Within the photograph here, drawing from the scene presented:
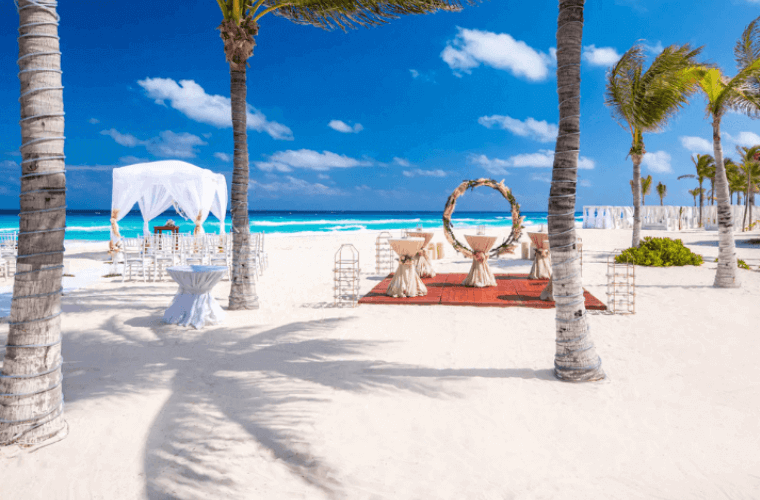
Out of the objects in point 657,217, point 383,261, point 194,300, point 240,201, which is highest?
point 657,217

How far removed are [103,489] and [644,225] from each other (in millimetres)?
33898

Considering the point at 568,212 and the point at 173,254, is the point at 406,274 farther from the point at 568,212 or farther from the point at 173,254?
the point at 173,254

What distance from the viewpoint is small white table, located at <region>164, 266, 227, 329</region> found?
5840 mm

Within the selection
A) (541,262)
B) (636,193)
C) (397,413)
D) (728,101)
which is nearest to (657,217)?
(636,193)

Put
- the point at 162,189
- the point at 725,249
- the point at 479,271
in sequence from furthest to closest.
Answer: the point at 162,189 → the point at 479,271 → the point at 725,249

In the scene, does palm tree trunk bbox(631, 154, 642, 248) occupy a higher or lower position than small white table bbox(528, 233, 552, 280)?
higher


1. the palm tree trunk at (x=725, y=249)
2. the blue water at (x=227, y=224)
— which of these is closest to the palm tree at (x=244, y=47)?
the palm tree trunk at (x=725, y=249)

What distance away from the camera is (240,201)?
6664mm

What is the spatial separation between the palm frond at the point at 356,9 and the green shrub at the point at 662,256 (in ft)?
28.1

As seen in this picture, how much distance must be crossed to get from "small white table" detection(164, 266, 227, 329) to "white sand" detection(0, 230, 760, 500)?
0.60 feet

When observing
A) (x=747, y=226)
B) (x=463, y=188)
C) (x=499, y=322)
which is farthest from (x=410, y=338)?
(x=747, y=226)

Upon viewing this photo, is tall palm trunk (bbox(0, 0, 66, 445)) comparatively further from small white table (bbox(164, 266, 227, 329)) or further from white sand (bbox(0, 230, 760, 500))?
small white table (bbox(164, 266, 227, 329))

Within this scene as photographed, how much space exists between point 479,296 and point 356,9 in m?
4.90

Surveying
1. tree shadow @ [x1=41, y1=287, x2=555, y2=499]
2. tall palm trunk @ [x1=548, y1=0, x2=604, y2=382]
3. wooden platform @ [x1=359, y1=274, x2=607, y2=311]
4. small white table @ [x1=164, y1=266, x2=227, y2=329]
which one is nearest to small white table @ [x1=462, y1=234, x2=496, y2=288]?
wooden platform @ [x1=359, y1=274, x2=607, y2=311]
